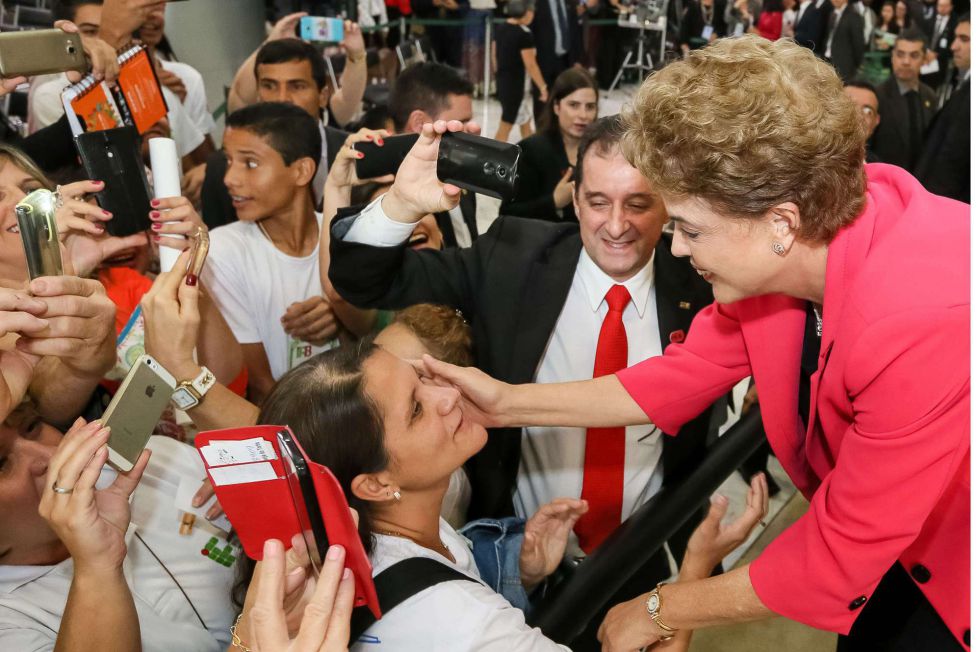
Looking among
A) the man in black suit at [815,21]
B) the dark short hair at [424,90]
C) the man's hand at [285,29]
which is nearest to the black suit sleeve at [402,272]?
the dark short hair at [424,90]

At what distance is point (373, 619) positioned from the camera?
1.15 m

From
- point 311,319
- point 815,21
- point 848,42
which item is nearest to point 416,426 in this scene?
point 311,319

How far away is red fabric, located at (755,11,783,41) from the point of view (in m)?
9.50

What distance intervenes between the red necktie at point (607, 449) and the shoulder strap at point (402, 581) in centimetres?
75

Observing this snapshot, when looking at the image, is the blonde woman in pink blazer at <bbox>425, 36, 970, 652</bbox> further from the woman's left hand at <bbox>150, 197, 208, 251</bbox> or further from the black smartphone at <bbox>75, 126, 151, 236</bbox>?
the black smartphone at <bbox>75, 126, 151, 236</bbox>

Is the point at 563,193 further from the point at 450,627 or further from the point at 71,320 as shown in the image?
the point at 450,627

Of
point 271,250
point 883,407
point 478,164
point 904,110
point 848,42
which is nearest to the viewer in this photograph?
point 883,407

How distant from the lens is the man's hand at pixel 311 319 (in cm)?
230

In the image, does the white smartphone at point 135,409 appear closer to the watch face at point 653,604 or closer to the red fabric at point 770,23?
the watch face at point 653,604

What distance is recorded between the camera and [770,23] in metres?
9.54

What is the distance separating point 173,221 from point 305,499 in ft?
2.96

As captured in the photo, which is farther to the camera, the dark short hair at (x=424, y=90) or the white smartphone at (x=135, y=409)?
the dark short hair at (x=424, y=90)

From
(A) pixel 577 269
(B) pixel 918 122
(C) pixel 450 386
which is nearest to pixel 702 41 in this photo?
(B) pixel 918 122

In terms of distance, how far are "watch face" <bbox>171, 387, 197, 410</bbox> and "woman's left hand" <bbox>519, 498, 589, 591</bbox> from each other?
0.66 metres
